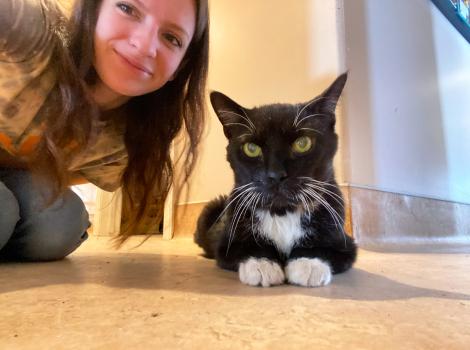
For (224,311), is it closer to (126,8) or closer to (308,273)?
(308,273)

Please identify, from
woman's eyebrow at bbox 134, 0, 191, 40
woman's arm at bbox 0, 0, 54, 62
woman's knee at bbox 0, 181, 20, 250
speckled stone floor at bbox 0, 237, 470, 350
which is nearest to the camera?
speckled stone floor at bbox 0, 237, 470, 350

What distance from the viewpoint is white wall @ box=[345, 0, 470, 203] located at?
1.69m

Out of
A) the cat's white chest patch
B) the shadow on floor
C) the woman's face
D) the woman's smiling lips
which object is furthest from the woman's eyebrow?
the shadow on floor

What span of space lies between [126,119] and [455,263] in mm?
1102

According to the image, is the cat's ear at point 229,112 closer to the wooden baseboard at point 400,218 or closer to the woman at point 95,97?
the woman at point 95,97

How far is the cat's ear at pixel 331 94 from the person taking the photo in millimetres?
961

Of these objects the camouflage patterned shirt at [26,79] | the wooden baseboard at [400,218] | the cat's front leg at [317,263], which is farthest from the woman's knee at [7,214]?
the wooden baseboard at [400,218]

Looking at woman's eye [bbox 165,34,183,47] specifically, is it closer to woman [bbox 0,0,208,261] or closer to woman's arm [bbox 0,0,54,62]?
woman [bbox 0,0,208,261]

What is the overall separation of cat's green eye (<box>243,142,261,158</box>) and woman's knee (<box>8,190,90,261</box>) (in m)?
0.63

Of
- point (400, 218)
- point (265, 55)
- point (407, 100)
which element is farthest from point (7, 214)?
point (407, 100)

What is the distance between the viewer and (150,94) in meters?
1.08

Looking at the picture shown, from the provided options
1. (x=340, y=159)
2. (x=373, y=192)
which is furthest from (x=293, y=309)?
(x=373, y=192)

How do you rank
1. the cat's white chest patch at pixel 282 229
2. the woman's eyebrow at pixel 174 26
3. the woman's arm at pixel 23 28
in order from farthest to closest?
the cat's white chest patch at pixel 282 229, the woman's eyebrow at pixel 174 26, the woman's arm at pixel 23 28

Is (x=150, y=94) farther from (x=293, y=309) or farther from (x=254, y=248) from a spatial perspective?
(x=293, y=309)
